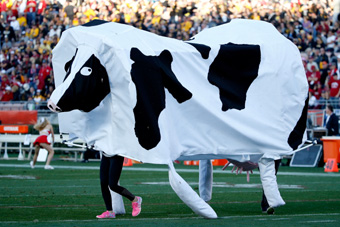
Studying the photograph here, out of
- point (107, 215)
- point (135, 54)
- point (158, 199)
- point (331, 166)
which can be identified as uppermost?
point (135, 54)

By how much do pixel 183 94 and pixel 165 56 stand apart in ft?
1.73

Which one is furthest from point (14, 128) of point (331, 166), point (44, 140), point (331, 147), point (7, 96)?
point (331, 166)

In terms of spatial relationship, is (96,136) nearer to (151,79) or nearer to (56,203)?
(151,79)

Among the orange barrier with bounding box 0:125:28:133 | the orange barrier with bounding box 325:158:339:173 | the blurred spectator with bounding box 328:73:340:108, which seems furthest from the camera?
the orange barrier with bounding box 0:125:28:133

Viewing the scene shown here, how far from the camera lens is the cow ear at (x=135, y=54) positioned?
9773 millimetres

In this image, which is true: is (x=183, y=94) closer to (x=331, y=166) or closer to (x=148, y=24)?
(x=331, y=166)

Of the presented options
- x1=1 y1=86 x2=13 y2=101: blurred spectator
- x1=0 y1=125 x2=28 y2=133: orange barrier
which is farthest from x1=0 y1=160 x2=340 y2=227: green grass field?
x1=1 y1=86 x2=13 y2=101: blurred spectator

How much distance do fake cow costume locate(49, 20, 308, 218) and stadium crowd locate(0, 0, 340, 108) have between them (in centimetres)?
1644

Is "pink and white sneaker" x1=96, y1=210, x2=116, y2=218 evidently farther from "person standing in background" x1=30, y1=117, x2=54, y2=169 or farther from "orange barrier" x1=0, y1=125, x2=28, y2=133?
"orange barrier" x1=0, y1=125, x2=28, y2=133

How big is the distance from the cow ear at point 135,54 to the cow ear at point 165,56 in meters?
0.32

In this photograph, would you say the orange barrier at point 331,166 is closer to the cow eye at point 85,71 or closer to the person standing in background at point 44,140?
the person standing in background at point 44,140

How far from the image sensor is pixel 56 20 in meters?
38.0

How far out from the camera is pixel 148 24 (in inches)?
1441

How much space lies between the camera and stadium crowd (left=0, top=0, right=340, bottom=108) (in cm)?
3148
